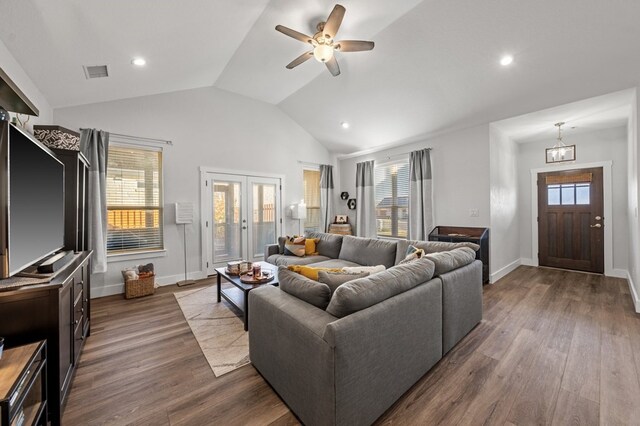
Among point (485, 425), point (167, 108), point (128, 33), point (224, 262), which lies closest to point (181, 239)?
point (224, 262)

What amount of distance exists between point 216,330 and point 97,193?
2.71 m

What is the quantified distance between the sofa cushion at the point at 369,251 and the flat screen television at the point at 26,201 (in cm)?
332

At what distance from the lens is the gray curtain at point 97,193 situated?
3719 mm

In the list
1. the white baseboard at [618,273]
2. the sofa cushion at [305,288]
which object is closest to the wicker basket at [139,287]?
the sofa cushion at [305,288]

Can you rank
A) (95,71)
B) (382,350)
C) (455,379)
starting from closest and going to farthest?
(382,350) → (455,379) → (95,71)

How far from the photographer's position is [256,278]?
3.07 m

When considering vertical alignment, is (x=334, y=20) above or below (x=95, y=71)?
above

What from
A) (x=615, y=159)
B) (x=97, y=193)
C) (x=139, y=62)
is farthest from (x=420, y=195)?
(x=97, y=193)

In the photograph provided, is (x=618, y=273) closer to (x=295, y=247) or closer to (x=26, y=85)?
(x=295, y=247)

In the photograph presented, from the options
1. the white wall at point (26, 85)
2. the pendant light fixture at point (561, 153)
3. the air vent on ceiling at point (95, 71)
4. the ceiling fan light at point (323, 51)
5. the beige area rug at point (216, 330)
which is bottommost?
the beige area rug at point (216, 330)

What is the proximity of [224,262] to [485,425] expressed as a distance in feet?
14.9

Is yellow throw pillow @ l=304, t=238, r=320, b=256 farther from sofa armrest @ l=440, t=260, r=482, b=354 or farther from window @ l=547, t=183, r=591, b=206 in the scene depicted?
window @ l=547, t=183, r=591, b=206

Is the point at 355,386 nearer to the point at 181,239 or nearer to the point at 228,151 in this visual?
the point at 181,239

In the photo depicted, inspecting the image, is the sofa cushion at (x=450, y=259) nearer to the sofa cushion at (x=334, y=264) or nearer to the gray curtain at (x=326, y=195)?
the sofa cushion at (x=334, y=264)
